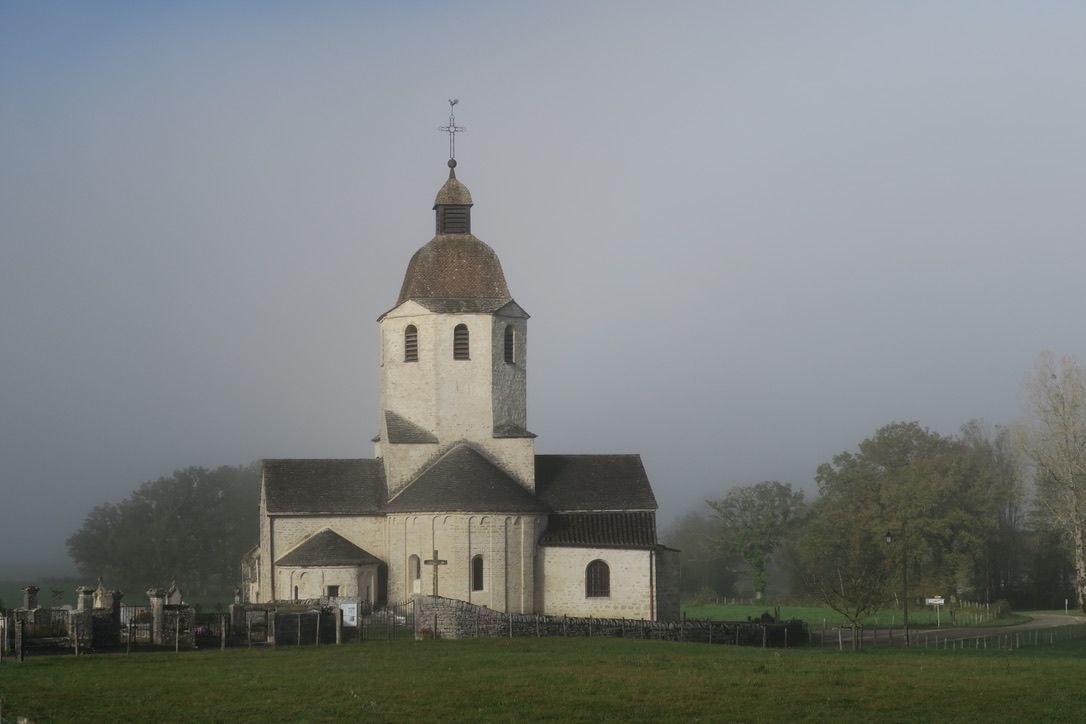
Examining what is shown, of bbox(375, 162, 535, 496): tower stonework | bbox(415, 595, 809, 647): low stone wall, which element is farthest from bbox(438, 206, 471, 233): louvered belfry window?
bbox(415, 595, 809, 647): low stone wall

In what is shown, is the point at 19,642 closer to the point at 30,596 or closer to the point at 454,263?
the point at 30,596

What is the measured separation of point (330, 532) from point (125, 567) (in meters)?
48.4

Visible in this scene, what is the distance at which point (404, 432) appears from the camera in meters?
54.8

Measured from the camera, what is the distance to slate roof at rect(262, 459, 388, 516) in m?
54.0

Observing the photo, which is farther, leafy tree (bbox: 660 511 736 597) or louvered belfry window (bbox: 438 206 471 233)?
leafy tree (bbox: 660 511 736 597)

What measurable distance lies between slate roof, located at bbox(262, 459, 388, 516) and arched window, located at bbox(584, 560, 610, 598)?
8.50 m

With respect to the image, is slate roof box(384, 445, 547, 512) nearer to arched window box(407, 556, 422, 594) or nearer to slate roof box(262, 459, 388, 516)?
slate roof box(262, 459, 388, 516)

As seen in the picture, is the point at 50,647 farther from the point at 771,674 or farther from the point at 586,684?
the point at 771,674

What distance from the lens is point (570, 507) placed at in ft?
178

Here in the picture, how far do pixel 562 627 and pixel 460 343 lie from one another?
14.2m

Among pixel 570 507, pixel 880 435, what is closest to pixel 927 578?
pixel 880 435

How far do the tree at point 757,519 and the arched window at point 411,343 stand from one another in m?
40.8

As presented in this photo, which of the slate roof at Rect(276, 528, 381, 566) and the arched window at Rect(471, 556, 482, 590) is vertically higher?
the slate roof at Rect(276, 528, 381, 566)

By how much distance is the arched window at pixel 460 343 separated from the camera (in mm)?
55156
